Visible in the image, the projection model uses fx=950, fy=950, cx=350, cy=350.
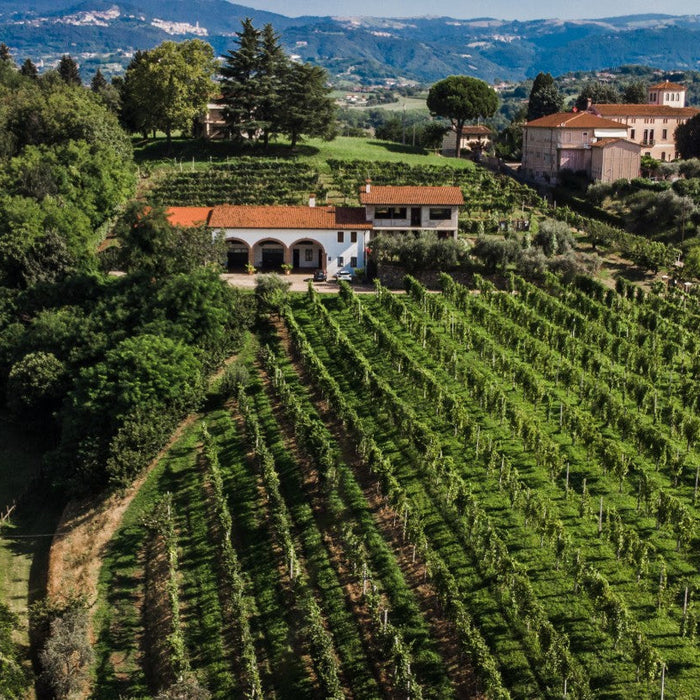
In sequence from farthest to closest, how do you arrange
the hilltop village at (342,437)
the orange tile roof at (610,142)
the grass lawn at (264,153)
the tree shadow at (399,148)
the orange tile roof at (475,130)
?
the orange tile roof at (475,130), the tree shadow at (399,148), the grass lawn at (264,153), the orange tile roof at (610,142), the hilltop village at (342,437)

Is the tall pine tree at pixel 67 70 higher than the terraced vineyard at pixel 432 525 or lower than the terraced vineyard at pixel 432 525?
higher

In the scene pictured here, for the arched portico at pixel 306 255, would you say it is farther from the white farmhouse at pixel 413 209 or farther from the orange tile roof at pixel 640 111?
the orange tile roof at pixel 640 111

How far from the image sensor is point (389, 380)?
126 feet

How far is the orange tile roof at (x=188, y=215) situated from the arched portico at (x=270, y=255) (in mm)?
3524

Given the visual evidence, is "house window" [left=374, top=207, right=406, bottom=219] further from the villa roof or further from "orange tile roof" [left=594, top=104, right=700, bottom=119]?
"orange tile roof" [left=594, top=104, right=700, bottom=119]

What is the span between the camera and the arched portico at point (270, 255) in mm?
55156

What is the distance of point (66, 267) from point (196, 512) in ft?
76.0

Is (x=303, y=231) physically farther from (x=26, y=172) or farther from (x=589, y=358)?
(x=589, y=358)

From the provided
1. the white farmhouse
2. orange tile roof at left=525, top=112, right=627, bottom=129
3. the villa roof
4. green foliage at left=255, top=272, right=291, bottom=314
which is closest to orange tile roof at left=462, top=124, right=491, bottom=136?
orange tile roof at left=525, top=112, right=627, bottom=129

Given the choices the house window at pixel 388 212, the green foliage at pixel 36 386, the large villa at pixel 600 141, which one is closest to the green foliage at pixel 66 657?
the green foliage at pixel 36 386

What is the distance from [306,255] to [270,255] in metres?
2.10

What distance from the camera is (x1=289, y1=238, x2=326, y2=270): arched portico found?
181 feet

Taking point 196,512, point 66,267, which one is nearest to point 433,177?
point 66,267

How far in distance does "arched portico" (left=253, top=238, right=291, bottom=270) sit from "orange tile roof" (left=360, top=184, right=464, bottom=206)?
18.0 feet
